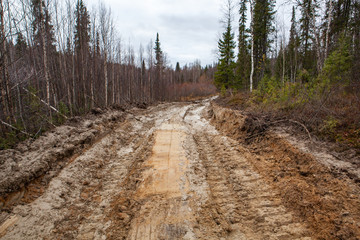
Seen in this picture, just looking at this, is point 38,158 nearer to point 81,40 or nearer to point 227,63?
point 81,40

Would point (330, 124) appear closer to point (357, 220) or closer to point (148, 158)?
point (357, 220)

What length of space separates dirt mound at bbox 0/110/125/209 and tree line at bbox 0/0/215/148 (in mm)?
794

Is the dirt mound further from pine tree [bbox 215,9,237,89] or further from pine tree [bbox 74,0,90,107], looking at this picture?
pine tree [bbox 215,9,237,89]

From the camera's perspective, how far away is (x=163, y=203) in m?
3.24

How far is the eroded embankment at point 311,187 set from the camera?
2350 mm

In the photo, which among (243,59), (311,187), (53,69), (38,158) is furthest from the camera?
(243,59)

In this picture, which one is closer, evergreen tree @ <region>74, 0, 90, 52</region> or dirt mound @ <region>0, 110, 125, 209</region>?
dirt mound @ <region>0, 110, 125, 209</region>

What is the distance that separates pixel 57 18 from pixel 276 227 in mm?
16272

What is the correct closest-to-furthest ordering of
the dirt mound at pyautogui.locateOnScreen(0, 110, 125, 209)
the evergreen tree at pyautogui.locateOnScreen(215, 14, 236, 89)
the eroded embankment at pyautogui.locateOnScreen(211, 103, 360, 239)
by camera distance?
the eroded embankment at pyautogui.locateOnScreen(211, 103, 360, 239) < the dirt mound at pyautogui.locateOnScreen(0, 110, 125, 209) < the evergreen tree at pyautogui.locateOnScreen(215, 14, 236, 89)

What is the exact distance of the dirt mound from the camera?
3227 mm

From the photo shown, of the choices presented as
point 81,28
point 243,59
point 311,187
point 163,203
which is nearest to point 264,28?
point 243,59

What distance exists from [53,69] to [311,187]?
1604 cm

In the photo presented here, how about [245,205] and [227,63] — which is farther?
[227,63]

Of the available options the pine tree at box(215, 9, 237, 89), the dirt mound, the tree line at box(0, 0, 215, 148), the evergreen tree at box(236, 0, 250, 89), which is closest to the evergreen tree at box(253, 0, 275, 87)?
the evergreen tree at box(236, 0, 250, 89)
